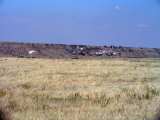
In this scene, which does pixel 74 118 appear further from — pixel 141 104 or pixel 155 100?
pixel 155 100

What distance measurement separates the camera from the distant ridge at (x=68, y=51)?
10625cm

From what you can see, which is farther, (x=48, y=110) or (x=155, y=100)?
(x=155, y=100)

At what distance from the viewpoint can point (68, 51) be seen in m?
112

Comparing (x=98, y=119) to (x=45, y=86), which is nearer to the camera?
(x=98, y=119)

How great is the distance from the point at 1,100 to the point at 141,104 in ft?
16.0

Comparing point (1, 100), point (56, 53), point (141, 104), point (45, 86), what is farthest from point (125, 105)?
point (56, 53)

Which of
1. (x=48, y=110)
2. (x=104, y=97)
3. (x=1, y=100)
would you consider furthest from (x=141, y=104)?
(x=1, y=100)

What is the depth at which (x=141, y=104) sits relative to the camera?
649 inches

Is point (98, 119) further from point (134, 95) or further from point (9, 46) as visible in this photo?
point (9, 46)

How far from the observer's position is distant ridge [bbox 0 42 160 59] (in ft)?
349

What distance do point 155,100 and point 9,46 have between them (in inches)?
3794

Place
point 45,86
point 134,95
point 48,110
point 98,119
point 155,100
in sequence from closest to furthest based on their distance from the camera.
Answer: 1. point 98,119
2. point 48,110
3. point 155,100
4. point 134,95
5. point 45,86

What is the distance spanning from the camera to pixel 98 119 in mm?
13344

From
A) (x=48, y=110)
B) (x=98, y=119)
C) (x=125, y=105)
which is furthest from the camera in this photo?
(x=125, y=105)
